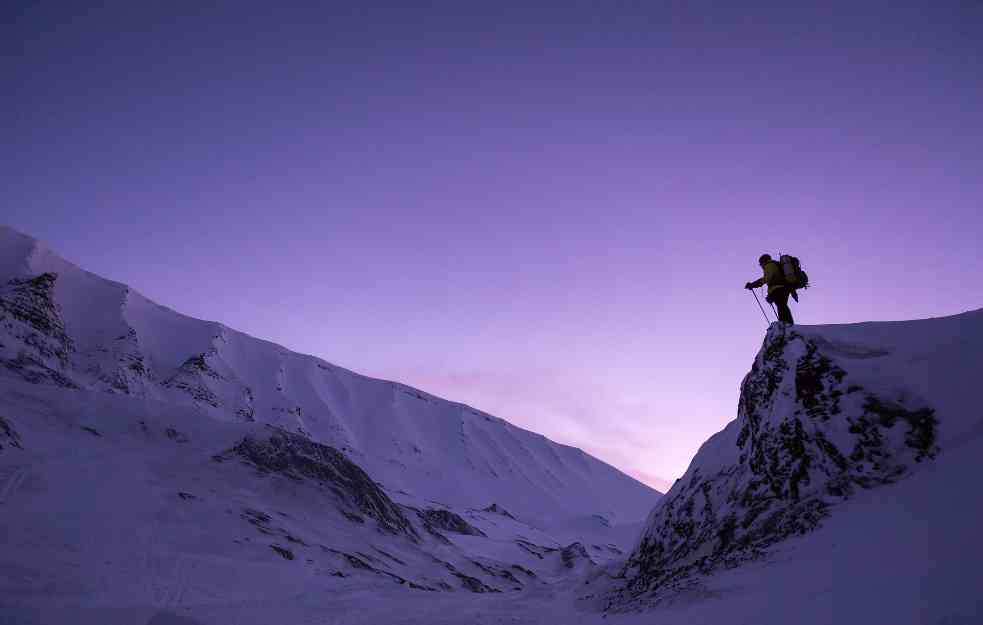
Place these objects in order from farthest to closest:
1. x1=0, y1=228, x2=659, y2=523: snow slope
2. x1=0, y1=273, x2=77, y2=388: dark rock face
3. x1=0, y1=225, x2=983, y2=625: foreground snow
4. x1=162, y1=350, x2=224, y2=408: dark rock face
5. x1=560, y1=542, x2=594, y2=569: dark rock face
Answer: x1=162, y1=350, x2=224, y2=408: dark rock face, x1=0, y1=228, x2=659, y2=523: snow slope, x1=0, y1=273, x2=77, y2=388: dark rock face, x1=560, y1=542, x2=594, y2=569: dark rock face, x1=0, y1=225, x2=983, y2=625: foreground snow

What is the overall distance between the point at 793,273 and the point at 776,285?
530mm

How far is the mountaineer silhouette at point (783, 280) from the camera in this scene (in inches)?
576

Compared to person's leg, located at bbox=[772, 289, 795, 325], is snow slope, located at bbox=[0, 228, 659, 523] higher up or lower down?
lower down

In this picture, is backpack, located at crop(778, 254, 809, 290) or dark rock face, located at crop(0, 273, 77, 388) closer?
backpack, located at crop(778, 254, 809, 290)

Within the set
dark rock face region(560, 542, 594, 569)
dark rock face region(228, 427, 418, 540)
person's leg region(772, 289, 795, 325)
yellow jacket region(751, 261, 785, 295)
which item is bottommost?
dark rock face region(560, 542, 594, 569)

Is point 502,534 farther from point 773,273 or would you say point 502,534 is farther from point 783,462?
point 783,462

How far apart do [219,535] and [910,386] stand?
33562 millimetres

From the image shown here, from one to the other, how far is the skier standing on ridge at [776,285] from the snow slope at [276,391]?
7295 centimetres

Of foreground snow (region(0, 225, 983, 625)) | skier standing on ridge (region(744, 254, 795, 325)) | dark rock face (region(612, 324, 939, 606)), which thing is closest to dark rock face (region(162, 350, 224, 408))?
foreground snow (region(0, 225, 983, 625))

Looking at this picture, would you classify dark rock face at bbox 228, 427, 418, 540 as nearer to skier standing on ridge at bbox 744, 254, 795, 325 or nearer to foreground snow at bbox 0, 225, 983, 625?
foreground snow at bbox 0, 225, 983, 625

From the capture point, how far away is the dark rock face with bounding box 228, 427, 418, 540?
4691 cm

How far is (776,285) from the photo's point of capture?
14.7 metres

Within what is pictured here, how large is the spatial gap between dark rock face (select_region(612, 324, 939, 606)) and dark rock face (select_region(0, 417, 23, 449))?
37.2m

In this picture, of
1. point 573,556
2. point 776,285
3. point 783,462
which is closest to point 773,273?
point 776,285
